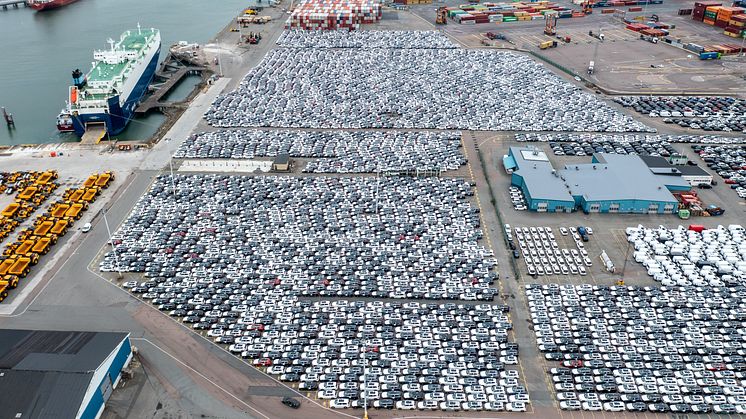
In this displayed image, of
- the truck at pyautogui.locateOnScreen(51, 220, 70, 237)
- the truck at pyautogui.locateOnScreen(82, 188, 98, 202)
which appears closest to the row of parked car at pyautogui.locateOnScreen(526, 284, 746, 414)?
the truck at pyautogui.locateOnScreen(51, 220, 70, 237)

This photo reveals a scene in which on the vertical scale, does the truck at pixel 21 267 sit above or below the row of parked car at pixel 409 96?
below

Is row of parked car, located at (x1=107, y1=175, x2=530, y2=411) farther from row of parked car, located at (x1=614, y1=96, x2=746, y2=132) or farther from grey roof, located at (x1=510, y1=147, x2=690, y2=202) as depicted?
row of parked car, located at (x1=614, y1=96, x2=746, y2=132)

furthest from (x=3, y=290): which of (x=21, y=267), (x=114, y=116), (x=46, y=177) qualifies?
(x=114, y=116)

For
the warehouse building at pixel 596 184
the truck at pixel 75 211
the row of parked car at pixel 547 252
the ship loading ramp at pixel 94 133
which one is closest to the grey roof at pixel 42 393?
the truck at pixel 75 211

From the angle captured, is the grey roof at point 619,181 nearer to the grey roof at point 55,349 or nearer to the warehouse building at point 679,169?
the warehouse building at point 679,169

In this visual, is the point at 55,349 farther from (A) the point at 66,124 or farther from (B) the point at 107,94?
(B) the point at 107,94

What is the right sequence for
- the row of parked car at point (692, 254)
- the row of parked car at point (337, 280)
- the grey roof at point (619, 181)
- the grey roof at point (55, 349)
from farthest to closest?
the grey roof at point (619, 181) < the row of parked car at point (692, 254) < the row of parked car at point (337, 280) < the grey roof at point (55, 349)

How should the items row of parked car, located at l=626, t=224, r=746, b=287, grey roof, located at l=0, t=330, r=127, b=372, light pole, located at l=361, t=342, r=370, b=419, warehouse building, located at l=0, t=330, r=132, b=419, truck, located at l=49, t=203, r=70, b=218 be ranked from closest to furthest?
1. warehouse building, located at l=0, t=330, r=132, b=419
2. grey roof, located at l=0, t=330, r=127, b=372
3. light pole, located at l=361, t=342, r=370, b=419
4. row of parked car, located at l=626, t=224, r=746, b=287
5. truck, located at l=49, t=203, r=70, b=218
